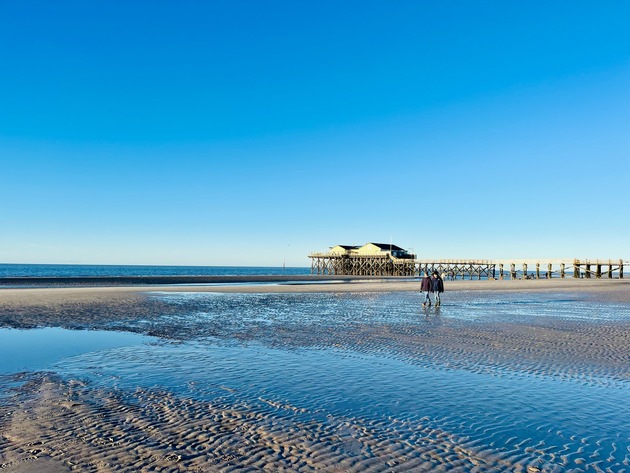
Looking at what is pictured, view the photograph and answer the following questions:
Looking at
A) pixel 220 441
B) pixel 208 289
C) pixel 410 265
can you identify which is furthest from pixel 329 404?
pixel 410 265

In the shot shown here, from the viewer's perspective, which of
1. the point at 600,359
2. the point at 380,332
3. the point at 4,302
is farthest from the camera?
the point at 4,302

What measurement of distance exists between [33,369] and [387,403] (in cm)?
732

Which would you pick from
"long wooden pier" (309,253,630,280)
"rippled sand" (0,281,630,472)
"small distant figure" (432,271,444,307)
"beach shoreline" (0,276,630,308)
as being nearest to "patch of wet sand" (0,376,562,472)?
"rippled sand" (0,281,630,472)

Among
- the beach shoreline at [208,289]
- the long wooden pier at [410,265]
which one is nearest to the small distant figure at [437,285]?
the beach shoreline at [208,289]

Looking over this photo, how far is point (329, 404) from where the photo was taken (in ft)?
23.9

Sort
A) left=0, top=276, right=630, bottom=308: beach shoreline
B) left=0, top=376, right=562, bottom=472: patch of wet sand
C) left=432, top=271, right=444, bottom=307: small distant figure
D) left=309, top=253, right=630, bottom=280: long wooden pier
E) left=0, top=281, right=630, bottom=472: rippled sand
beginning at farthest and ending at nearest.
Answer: left=309, top=253, right=630, bottom=280: long wooden pier
left=0, top=276, right=630, bottom=308: beach shoreline
left=432, top=271, right=444, bottom=307: small distant figure
left=0, top=281, right=630, bottom=472: rippled sand
left=0, top=376, right=562, bottom=472: patch of wet sand

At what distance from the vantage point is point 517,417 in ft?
22.0

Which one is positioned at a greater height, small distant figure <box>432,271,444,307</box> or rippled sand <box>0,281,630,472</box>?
small distant figure <box>432,271,444,307</box>

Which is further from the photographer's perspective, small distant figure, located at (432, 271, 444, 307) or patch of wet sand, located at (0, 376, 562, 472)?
small distant figure, located at (432, 271, 444, 307)

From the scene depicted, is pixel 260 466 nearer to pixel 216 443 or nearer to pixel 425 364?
pixel 216 443

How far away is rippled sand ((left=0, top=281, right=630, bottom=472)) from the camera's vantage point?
531cm

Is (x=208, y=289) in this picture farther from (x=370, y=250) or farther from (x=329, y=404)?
(x=370, y=250)

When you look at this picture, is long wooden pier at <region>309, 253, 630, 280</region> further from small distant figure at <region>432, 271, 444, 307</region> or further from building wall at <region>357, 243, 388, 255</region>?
small distant figure at <region>432, 271, 444, 307</region>

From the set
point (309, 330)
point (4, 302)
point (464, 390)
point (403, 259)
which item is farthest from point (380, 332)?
point (403, 259)
